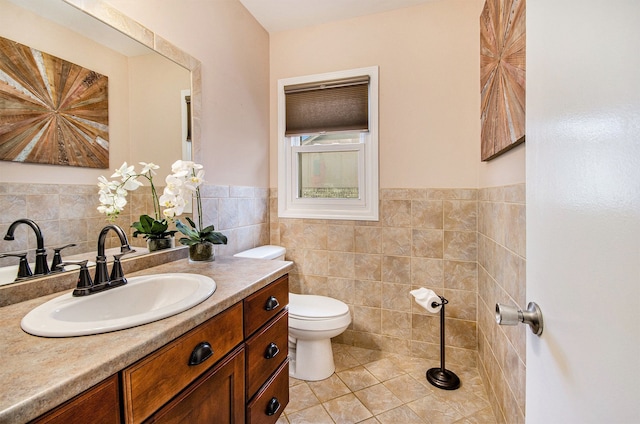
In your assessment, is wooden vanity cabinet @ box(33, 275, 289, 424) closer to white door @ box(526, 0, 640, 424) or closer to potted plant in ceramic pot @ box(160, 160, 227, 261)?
potted plant in ceramic pot @ box(160, 160, 227, 261)

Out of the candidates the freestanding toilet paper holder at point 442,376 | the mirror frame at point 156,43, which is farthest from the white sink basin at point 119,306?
the freestanding toilet paper holder at point 442,376

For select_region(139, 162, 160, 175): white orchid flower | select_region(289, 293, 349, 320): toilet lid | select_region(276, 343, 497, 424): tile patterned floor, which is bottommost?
select_region(276, 343, 497, 424): tile patterned floor

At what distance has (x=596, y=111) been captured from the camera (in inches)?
14.6

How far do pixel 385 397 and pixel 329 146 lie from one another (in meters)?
1.79

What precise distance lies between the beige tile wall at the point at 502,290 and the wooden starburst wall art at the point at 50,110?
1731 millimetres

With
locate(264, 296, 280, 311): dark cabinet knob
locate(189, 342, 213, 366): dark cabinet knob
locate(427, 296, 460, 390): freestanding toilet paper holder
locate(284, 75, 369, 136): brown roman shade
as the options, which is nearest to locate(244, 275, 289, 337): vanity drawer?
locate(264, 296, 280, 311): dark cabinet knob

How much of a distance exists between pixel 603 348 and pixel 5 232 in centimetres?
145

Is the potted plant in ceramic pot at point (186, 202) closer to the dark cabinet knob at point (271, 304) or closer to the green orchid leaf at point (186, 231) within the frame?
the green orchid leaf at point (186, 231)

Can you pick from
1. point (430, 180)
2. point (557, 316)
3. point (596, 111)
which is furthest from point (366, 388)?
point (596, 111)

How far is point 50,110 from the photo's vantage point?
0.99 metres

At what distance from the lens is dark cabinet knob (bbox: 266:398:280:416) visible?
1.20 metres

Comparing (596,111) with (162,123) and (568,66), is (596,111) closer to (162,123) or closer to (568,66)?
(568,66)

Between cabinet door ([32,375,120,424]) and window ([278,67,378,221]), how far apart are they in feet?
5.84

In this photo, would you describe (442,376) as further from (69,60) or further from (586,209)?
(69,60)
